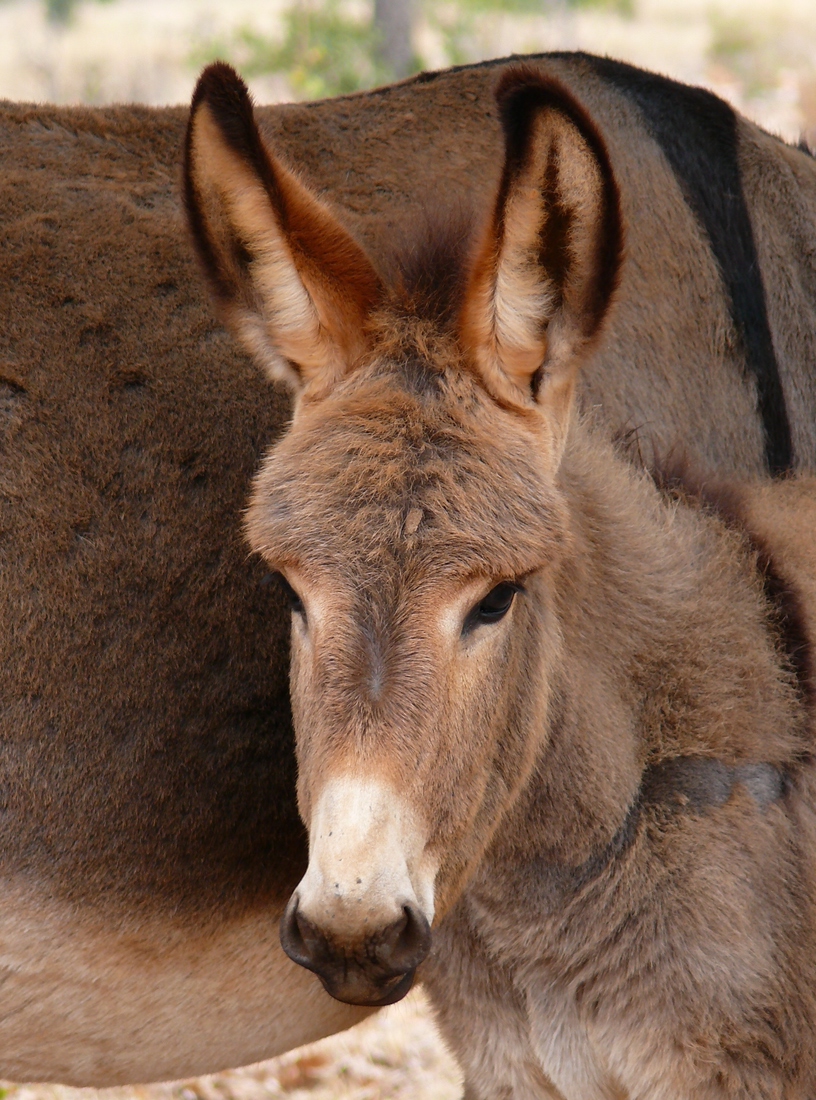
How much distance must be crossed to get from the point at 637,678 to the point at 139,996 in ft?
6.10

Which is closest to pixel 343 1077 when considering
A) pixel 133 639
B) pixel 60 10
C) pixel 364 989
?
pixel 133 639

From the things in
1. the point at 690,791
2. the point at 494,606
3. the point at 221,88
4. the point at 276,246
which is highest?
the point at 221,88

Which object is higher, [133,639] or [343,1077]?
[133,639]

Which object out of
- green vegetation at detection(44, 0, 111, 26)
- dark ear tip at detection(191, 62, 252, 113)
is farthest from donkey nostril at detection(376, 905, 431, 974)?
green vegetation at detection(44, 0, 111, 26)

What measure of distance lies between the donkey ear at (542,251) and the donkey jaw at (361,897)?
114 cm

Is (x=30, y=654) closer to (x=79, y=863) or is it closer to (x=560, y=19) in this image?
(x=79, y=863)

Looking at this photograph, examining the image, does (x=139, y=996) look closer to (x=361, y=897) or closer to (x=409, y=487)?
(x=361, y=897)

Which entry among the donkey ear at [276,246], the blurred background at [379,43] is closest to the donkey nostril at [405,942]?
the donkey ear at [276,246]

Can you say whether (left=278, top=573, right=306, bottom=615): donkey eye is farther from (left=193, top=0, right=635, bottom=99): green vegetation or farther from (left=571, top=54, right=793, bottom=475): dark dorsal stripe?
(left=193, top=0, right=635, bottom=99): green vegetation

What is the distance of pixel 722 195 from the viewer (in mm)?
4699

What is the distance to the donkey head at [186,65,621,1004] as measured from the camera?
8.54 feet

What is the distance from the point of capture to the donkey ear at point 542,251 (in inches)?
110

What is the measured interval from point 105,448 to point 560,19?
22479mm

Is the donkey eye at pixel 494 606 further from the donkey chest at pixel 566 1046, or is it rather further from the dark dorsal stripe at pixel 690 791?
the donkey chest at pixel 566 1046
